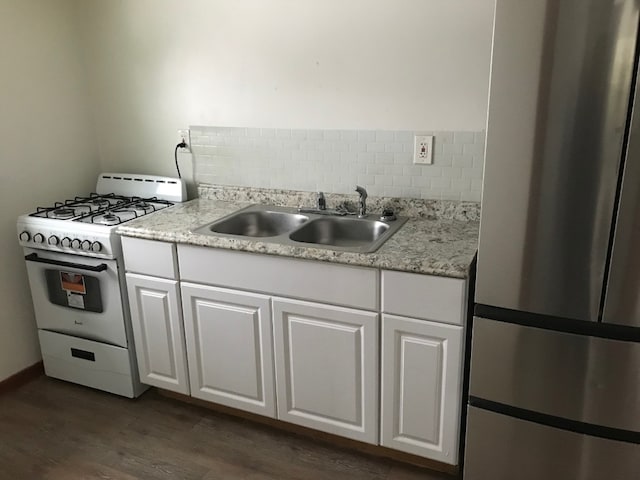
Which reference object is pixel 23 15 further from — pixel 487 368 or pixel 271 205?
pixel 487 368

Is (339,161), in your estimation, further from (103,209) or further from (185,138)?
(103,209)

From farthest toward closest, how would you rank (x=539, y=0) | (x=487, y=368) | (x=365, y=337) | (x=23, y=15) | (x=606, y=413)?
(x=23, y=15) → (x=365, y=337) → (x=487, y=368) → (x=606, y=413) → (x=539, y=0)

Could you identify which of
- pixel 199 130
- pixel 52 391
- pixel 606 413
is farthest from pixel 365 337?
pixel 52 391

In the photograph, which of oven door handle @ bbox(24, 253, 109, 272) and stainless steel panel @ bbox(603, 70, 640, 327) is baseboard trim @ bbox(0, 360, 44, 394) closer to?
oven door handle @ bbox(24, 253, 109, 272)

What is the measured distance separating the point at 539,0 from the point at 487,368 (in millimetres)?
1148

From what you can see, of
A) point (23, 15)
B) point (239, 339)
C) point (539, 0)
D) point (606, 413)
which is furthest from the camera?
point (23, 15)

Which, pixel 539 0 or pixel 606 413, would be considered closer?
pixel 539 0

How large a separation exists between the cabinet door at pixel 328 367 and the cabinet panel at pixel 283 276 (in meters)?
0.05

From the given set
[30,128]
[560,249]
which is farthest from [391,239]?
[30,128]

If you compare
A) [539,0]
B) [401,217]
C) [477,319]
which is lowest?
[477,319]

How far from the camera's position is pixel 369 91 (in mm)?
2453

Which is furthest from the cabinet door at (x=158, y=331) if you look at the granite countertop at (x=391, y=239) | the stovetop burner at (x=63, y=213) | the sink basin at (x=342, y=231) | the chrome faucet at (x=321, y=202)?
the chrome faucet at (x=321, y=202)

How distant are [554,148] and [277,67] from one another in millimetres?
1468

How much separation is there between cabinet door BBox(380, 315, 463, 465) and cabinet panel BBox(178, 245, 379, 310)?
0.49 feet
